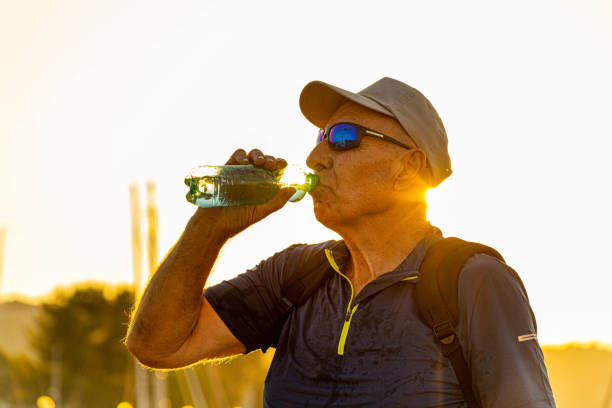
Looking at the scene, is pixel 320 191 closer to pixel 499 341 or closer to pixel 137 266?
pixel 499 341

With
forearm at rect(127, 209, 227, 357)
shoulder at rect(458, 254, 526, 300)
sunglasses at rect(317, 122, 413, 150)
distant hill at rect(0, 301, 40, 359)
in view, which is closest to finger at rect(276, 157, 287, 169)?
sunglasses at rect(317, 122, 413, 150)

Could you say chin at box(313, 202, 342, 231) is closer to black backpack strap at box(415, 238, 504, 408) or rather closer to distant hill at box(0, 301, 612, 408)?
black backpack strap at box(415, 238, 504, 408)

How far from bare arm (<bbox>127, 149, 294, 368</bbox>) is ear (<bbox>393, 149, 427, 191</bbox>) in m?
0.49

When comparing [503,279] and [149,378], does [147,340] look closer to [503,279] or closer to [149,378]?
[503,279]

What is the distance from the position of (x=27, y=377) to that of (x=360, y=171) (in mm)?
63736

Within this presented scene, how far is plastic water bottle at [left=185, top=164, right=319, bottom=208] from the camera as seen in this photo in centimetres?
399

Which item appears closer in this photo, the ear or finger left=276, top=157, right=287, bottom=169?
finger left=276, top=157, right=287, bottom=169

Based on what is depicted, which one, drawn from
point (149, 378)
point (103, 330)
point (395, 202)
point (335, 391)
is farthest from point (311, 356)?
point (103, 330)

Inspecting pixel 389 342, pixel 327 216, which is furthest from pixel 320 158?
pixel 389 342

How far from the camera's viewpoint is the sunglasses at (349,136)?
4.01 meters

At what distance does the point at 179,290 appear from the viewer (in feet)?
13.1

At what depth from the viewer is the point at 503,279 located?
3.39 metres

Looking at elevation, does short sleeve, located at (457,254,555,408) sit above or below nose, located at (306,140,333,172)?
below

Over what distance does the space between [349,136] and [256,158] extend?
0.43 metres
